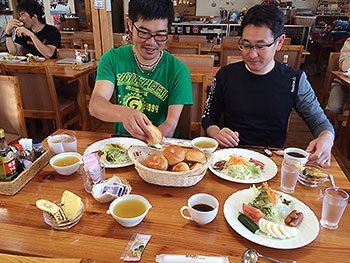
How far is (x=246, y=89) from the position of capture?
5.49 ft

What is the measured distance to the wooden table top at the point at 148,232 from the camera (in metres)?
0.80

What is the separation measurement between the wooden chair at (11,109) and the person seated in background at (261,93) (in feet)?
4.09

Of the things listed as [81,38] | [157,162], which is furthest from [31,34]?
[157,162]

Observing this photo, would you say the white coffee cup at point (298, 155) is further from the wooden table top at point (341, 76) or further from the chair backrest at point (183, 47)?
the chair backrest at point (183, 47)

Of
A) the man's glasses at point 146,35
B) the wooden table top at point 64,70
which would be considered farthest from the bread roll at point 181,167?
the wooden table top at point 64,70

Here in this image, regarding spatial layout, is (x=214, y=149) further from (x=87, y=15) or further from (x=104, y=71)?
(x=87, y=15)

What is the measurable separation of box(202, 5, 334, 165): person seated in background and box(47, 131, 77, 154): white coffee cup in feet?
2.25

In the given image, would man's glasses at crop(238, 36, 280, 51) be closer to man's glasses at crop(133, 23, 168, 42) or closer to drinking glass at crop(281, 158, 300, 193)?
man's glasses at crop(133, 23, 168, 42)

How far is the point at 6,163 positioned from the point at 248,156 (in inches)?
38.1

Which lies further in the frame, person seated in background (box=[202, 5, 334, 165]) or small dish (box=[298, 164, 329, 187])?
person seated in background (box=[202, 5, 334, 165])

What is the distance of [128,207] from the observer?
941 mm

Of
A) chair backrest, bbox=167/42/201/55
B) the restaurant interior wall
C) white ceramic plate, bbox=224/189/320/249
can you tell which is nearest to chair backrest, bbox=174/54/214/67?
chair backrest, bbox=167/42/201/55

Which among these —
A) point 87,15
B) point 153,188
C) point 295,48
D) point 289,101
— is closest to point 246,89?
point 289,101

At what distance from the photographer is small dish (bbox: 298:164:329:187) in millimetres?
1113
